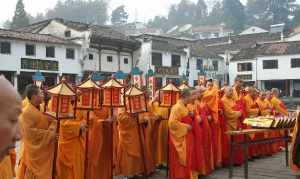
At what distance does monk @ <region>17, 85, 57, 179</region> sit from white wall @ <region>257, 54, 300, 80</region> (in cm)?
3640

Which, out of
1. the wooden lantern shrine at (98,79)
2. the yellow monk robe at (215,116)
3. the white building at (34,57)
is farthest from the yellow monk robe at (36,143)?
the white building at (34,57)

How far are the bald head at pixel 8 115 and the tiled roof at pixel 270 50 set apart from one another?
4054 cm

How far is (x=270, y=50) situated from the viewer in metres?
40.7

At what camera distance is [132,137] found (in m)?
8.25

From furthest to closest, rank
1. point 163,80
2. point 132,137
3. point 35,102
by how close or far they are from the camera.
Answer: point 163,80
point 132,137
point 35,102

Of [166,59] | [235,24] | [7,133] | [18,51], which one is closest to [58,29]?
[18,51]

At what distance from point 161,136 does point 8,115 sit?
817 centimetres

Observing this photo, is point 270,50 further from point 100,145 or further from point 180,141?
point 100,145

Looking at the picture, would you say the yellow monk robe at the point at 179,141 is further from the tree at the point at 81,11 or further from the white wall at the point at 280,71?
the tree at the point at 81,11

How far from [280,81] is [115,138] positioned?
35.9 m

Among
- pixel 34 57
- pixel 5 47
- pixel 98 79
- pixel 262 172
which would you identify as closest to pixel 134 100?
pixel 98 79

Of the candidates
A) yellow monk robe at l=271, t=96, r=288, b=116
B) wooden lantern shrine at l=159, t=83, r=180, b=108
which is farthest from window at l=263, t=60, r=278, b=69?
wooden lantern shrine at l=159, t=83, r=180, b=108

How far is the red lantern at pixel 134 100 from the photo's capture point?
7852 millimetres

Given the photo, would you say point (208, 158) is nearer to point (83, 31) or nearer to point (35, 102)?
point (35, 102)
